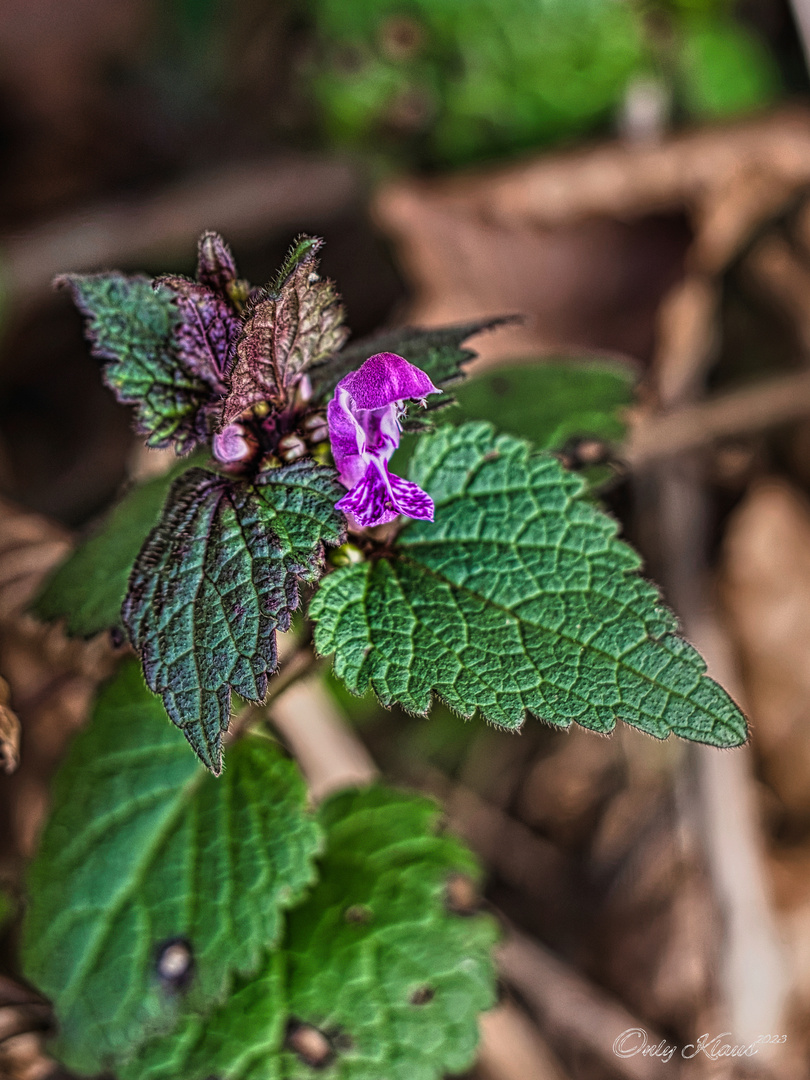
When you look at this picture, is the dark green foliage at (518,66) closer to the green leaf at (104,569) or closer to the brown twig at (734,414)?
the brown twig at (734,414)

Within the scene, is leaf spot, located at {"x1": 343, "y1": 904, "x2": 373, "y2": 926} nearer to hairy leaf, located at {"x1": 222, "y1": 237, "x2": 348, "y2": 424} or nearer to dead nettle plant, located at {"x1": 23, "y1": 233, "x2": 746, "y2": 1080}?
dead nettle plant, located at {"x1": 23, "y1": 233, "x2": 746, "y2": 1080}

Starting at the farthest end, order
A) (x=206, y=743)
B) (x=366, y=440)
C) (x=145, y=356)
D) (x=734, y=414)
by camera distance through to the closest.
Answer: (x=734, y=414), (x=145, y=356), (x=366, y=440), (x=206, y=743)

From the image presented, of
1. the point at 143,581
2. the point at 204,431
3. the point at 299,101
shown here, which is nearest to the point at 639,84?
the point at 299,101

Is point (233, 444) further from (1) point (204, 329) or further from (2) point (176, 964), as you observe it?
(2) point (176, 964)

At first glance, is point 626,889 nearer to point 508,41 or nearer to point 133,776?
point 133,776

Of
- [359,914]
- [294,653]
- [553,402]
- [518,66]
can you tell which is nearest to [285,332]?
[294,653]

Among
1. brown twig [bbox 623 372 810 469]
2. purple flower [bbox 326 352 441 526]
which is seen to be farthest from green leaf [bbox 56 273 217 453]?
brown twig [bbox 623 372 810 469]
